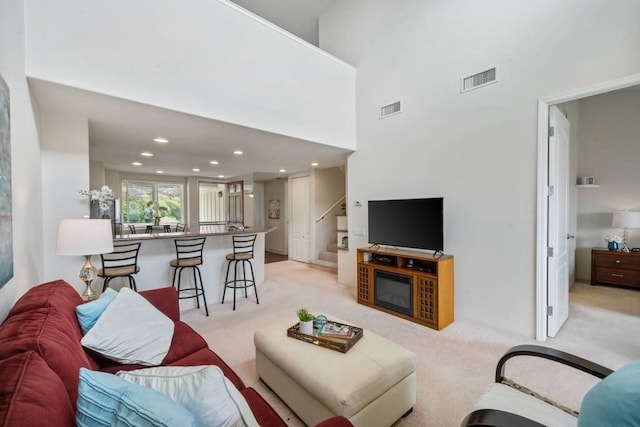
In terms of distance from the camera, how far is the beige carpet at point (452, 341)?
2129mm

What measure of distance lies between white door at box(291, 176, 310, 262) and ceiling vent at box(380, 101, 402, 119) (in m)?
3.35

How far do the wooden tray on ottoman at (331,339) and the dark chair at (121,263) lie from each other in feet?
7.33

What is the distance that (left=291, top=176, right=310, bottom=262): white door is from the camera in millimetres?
7355

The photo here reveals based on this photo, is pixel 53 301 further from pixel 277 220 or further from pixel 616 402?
pixel 277 220

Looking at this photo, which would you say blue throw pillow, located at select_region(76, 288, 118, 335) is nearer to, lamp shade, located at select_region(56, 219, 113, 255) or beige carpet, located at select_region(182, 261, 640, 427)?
lamp shade, located at select_region(56, 219, 113, 255)

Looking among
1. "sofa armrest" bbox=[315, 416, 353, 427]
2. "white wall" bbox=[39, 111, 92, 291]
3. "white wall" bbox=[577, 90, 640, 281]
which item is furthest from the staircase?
"sofa armrest" bbox=[315, 416, 353, 427]

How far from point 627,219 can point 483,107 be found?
3379 millimetres

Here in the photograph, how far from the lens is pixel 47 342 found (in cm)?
106

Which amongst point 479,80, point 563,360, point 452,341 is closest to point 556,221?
point 452,341

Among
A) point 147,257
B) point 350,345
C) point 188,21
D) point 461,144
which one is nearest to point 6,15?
point 188,21

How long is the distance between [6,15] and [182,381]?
2380mm

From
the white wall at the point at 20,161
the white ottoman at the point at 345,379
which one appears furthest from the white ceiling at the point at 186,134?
the white ottoman at the point at 345,379

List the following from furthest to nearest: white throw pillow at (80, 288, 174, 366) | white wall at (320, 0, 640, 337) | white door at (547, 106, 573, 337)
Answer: white door at (547, 106, 573, 337)
white wall at (320, 0, 640, 337)
white throw pillow at (80, 288, 174, 366)

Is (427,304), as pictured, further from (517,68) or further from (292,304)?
(517,68)
